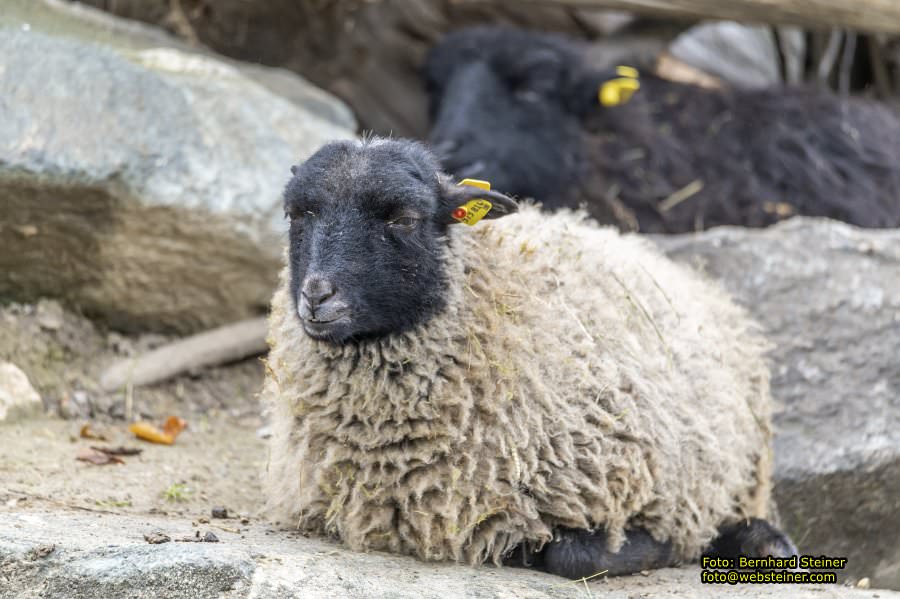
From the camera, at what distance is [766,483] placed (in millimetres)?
5141

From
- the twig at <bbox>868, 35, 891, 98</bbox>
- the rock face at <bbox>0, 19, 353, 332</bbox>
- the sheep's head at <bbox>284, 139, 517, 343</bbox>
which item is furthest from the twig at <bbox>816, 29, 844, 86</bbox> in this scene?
the sheep's head at <bbox>284, 139, 517, 343</bbox>

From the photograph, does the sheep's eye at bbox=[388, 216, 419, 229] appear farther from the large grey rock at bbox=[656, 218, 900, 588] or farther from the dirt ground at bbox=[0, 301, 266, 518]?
the large grey rock at bbox=[656, 218, 900, 588]

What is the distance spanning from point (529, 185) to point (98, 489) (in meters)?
4.83

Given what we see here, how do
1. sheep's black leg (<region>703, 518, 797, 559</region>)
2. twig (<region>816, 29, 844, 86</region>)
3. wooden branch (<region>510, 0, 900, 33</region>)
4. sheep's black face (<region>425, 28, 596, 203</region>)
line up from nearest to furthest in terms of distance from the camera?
sheep's black leg (<region>703, 518, 797, 559</region>) → wooden branch (<region>510, 0, 900, 33</region>) → sheep's black face (<region>425, 28, 596, 203</region>) → twig (<region>816, 29, 844, 86</region>)

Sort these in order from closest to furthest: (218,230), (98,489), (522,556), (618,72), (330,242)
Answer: (330,242) < (522,556) < (98,489) < (218,230) < (618,72)

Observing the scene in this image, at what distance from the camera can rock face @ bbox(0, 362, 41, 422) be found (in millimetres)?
5297

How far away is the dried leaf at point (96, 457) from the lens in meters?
4.96

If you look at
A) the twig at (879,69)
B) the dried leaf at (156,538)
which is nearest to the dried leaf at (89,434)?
the dried leaf at (156,538)

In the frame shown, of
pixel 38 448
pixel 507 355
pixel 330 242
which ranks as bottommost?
pixel 38 448

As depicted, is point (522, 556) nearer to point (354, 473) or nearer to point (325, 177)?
point (354, 473)

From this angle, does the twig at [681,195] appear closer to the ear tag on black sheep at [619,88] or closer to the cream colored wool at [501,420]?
the ear tag on black sheep at [619,88]

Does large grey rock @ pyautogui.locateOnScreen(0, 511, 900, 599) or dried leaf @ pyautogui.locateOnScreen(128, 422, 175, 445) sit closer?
large grey rock @ pyautogui.locateOnScreen(0, 511, 900, 599)

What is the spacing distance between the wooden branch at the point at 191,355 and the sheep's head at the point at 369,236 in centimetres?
230

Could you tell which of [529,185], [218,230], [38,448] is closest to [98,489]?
[38,448]
